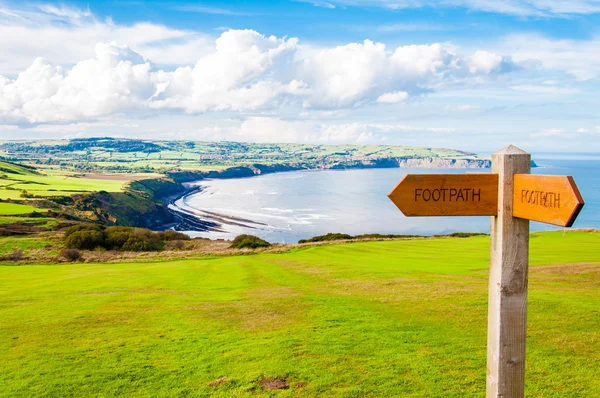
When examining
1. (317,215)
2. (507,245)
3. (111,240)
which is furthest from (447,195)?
(317,215)

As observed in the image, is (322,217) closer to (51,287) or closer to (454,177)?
(51,287)

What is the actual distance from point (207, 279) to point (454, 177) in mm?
17698

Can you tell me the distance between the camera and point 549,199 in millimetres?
4191

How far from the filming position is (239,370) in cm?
880

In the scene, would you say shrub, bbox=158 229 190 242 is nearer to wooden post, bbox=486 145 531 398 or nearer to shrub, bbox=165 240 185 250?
shrub, bbox=165 240 185 250

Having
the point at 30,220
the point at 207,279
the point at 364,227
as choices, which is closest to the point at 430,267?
the point at 207,279

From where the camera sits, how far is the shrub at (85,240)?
1684 inches

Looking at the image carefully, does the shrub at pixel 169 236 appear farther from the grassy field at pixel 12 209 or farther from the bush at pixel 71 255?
the grassy field at pixel 12 209

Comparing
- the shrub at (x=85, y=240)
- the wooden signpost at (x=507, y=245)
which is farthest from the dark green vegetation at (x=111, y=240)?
the wooden signpost at (x=507, y=245)

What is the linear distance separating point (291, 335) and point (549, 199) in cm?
782

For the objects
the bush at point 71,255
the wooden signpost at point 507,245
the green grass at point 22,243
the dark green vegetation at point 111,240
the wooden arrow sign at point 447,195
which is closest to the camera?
the wooden signpost at point 507,245

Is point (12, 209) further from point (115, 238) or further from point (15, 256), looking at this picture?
point (15, 256)

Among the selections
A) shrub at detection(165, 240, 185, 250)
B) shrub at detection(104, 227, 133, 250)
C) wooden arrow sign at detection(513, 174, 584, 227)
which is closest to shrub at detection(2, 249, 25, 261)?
shrub at detection(104, 227, 133, 250)

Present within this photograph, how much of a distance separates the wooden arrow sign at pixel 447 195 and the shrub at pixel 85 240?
4338 cm
